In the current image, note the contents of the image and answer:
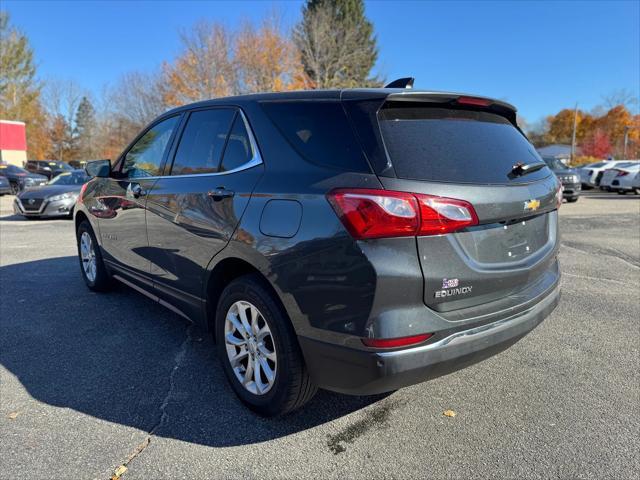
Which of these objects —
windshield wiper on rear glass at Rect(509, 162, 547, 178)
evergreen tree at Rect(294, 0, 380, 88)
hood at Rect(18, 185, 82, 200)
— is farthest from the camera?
evergreen tree at Rect(294, 0, 380, 88)

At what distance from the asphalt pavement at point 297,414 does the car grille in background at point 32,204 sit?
9442mm

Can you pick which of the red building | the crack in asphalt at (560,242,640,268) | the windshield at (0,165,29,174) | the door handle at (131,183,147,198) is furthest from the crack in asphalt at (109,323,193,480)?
the red building

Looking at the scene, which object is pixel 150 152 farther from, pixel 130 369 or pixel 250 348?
pixel 250 348

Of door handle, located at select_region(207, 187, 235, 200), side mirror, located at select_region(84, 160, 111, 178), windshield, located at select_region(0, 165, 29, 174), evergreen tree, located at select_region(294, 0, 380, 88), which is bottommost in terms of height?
door handle, located at select_region(207, 187, 235, 200)

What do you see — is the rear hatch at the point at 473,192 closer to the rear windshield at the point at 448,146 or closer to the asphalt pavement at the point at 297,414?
the rear windshield at the point at 448,146

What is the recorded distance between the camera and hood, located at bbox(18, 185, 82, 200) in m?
12.5

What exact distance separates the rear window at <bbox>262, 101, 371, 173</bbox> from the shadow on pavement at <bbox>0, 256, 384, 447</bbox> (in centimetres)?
151

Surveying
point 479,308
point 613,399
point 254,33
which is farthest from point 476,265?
point 254,33

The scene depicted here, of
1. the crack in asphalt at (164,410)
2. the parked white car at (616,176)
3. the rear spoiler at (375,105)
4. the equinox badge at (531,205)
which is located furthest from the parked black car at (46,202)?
the parked white car at (616,176)

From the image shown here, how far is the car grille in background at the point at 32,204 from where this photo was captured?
12367 millimetres

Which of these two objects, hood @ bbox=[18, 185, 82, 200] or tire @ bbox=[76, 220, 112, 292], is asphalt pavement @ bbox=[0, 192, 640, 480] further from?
hood @ bbox=[18, 185, 82, 200]

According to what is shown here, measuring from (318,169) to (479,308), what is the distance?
1048 millimetres

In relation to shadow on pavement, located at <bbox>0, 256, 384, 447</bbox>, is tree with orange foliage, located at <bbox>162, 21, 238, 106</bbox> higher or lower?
higher

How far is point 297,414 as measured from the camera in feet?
8.95
